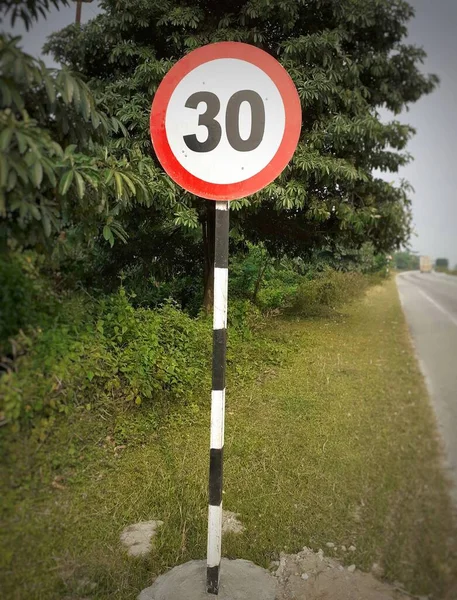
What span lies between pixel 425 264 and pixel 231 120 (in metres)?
0.92

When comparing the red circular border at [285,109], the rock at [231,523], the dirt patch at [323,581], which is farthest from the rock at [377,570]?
the red circular border at [285,109]

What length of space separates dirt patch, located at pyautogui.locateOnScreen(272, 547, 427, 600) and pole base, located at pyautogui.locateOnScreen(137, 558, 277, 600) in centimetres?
7

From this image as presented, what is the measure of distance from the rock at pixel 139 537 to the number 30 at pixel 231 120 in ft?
5.80

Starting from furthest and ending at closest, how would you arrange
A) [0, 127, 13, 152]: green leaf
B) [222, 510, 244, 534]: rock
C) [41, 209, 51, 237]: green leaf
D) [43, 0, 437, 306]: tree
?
[43, 0, 437, 306]: tree → [222, 510, 244, 534]: rock → [41, 209, 51, 237]: green leaf → [0, 127, 13, 152]: green leaf

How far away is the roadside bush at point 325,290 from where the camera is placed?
401cm

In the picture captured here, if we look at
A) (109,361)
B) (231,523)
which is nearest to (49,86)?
(109,361)

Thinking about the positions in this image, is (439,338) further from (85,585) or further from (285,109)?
(85,585)

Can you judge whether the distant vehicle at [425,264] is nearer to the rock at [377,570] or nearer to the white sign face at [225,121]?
the white sign face at [225,121]

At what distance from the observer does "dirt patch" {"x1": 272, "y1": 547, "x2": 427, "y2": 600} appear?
183 centimetres

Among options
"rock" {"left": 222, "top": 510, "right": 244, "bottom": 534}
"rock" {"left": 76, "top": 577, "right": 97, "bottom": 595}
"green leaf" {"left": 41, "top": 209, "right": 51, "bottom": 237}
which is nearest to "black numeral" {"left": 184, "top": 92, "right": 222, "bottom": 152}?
"green leaf" {"left": 41, "top": 209, "right": 51, "bottom": 237}

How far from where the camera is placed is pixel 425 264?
174 cm

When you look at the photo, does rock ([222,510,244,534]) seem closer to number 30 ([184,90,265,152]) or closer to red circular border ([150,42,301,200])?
red circular border ([150,42,301,200])

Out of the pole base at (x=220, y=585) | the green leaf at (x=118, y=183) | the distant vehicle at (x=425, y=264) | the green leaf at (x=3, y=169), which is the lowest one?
the pole base at (x=220, y=585)

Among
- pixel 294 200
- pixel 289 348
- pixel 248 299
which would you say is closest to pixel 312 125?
pixel 294 200
